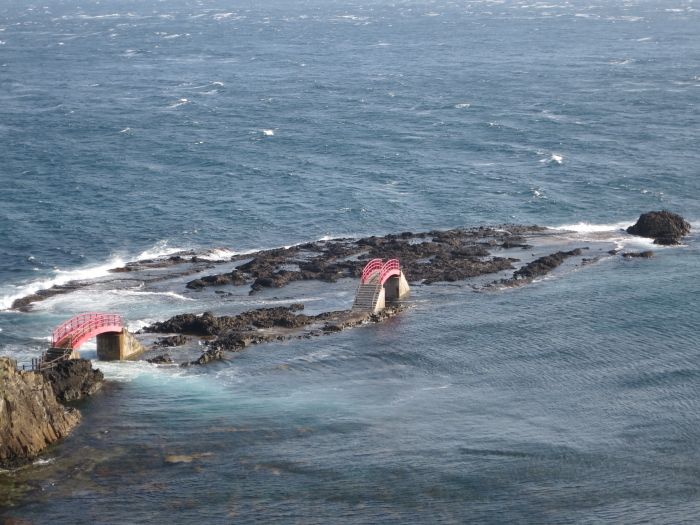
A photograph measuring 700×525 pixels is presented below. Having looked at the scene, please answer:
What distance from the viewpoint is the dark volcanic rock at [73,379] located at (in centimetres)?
6438

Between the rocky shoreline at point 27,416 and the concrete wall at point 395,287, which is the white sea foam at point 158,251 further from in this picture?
the rocky shoreline at point 27,416

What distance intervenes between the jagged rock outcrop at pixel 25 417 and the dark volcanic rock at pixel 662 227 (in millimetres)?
71802

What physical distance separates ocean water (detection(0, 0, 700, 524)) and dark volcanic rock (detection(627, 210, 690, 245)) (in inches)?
90.0

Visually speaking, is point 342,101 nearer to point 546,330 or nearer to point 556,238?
point 556,238

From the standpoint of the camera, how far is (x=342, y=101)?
185250 millimetres

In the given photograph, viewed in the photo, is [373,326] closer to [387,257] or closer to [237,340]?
[237,340]

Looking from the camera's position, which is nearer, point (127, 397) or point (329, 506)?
point (329, 506)

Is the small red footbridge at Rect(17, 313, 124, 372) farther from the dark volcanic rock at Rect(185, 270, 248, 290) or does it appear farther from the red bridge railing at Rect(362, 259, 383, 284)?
the red bridge railing at Rect(362, 259, 383, 284)

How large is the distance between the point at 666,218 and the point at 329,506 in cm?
7156

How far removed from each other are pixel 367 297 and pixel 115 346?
23445 millimetres

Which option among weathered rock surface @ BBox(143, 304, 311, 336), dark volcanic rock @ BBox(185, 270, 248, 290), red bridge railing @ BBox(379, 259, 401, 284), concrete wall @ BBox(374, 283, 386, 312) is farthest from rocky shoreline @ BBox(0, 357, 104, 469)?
red bridge railing @ BBox(379, 259, 401, 284)

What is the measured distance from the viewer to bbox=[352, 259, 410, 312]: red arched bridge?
279 feet

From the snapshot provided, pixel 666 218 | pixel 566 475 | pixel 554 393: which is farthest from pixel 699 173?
pixel 566 475

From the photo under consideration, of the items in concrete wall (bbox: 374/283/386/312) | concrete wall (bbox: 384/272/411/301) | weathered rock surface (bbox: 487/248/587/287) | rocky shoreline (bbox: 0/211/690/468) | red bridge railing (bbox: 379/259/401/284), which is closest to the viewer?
rocky shoreline (bbox: 0/211/690/468)
